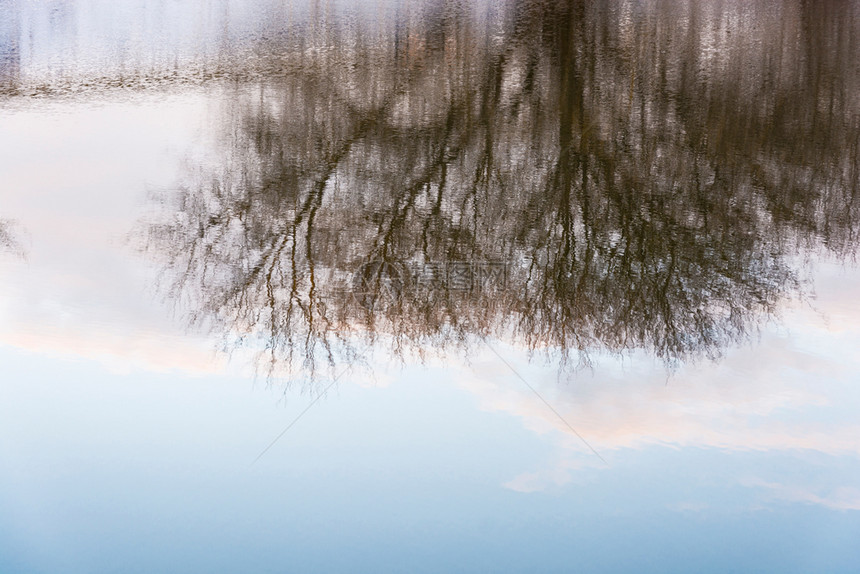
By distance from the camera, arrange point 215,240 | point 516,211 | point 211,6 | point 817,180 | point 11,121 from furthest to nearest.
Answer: point 211,6 < point 11,121 < point 817,180 < point 516,211 < point 215,240

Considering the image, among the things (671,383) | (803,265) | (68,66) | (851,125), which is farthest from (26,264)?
(851,125)

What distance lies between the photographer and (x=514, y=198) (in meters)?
12.6

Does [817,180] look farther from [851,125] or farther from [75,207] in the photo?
[75,207]

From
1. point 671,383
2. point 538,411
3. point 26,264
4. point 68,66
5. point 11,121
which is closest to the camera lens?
point 538,411

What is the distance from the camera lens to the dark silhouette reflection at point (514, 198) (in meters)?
9.43

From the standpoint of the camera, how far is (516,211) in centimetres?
1223

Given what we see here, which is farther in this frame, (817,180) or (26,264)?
(817,180)

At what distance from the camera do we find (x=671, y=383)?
27.4 feet

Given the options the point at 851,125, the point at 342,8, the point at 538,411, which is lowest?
the point at 538,411

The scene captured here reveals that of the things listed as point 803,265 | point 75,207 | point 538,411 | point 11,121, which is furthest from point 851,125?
point 11,121

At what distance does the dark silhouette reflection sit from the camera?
30.9 feet

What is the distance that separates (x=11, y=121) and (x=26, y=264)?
6.85 m

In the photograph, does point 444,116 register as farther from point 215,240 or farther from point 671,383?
point 671,383

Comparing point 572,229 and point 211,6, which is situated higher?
point 211,6
